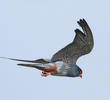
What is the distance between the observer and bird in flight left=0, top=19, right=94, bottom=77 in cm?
1480

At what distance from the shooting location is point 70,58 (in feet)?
52.2

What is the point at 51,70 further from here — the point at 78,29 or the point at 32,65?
the point at 78,29

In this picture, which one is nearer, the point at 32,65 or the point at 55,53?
the point at 32,65

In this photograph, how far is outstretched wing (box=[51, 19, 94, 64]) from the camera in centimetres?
1542

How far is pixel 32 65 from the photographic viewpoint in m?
14.3

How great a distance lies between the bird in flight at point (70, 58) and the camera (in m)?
14.8

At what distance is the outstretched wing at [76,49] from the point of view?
1542cm

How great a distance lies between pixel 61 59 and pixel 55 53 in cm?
46

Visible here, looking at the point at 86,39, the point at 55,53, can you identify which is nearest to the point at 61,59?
the point at 55,53

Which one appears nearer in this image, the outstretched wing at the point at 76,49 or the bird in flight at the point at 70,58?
the bird in flight at the point at 70,58

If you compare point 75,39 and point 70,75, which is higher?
point 75,39

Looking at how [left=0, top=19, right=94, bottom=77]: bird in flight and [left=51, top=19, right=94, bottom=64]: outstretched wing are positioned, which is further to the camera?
[left=51, top=19, right=94, bottom=64]: outstretched wing

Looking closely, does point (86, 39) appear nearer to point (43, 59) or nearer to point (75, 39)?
point (75, 39)

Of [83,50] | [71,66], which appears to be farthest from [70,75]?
[83,50]
